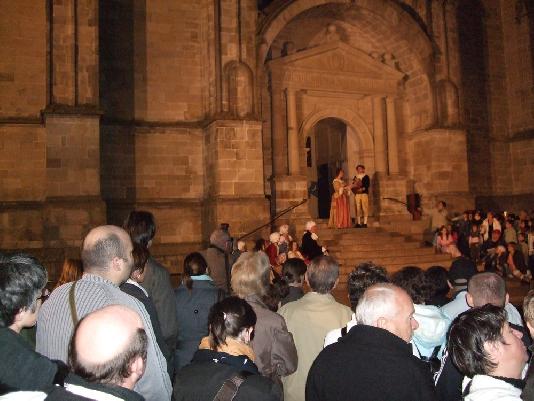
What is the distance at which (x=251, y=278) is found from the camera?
148 inches

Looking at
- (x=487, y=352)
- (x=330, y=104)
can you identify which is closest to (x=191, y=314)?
(x=487, y=352)

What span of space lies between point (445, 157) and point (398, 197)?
1965 millimetres

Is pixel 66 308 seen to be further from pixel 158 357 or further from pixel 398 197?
pixel 398 197

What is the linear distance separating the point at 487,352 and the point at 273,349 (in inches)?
57.2

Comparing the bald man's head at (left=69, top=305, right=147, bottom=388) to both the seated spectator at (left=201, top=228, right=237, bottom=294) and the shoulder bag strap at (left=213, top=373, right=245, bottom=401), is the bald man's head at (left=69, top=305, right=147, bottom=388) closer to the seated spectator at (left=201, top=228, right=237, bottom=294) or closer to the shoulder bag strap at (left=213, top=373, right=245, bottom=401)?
the shoulder bag strap at (left=213, top=373, right=245, bottom=401)

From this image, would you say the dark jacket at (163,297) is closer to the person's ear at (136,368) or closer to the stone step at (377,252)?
the person's ear at (136,368)

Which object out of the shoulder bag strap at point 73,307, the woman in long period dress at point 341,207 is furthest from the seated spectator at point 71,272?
the woman in long period dress at point 341,207

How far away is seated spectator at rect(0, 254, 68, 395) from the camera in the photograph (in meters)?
2.04

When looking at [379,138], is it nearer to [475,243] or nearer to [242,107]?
[475,243]

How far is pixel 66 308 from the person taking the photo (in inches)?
104

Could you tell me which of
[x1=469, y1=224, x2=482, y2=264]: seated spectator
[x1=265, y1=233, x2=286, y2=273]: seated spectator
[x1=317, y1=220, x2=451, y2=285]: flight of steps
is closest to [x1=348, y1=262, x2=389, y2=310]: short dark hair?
[x1=265, y1=233, x2=286, y2=273]: seated spectator

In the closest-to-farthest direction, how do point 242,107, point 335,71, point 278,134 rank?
1. point 242,107
2. point 278,134
3. point 335,71

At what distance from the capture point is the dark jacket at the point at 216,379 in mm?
2252

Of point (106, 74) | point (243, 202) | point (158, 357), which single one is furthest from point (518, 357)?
point (106, 74)
